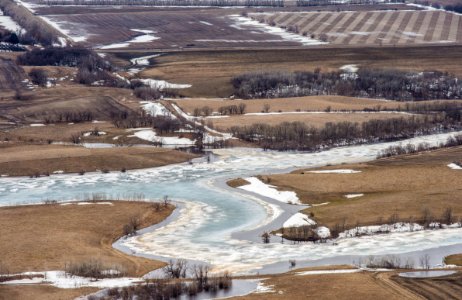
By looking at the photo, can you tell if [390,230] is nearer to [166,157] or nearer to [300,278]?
[300,278]

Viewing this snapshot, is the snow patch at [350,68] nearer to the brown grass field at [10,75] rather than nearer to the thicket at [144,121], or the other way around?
the thicket at [144,121]

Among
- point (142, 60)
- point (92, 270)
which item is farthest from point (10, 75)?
point (92, 270)

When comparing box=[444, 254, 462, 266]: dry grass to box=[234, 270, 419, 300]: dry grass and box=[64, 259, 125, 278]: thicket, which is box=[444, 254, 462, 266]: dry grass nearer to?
box=[234, 270, 419, 300]: dry grass

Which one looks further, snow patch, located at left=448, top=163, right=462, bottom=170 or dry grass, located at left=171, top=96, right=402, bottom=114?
dry grass, located at left=171, top=96, right=402, bottom=114

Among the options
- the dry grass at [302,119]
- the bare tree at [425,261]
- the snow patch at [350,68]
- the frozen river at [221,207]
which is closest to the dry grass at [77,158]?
the frozen river at [221,207]

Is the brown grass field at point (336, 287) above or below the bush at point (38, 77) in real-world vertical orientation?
above

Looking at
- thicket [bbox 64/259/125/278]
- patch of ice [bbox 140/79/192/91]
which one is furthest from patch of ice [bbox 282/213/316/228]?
patch of ice [bbox 140/79/192/91]
